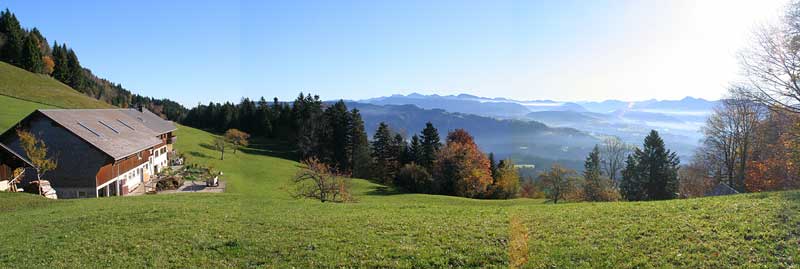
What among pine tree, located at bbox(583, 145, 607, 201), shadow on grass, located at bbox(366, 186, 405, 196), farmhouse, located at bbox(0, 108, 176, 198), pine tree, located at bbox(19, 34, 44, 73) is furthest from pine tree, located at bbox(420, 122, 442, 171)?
pine tree, located at bbox(19, 34, 44, 73)

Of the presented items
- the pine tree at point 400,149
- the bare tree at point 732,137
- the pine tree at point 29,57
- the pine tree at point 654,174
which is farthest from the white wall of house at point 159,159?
the bare tree at point 732,137

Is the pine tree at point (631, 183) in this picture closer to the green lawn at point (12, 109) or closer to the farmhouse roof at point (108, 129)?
the farmhouse roof at point (108, 129)

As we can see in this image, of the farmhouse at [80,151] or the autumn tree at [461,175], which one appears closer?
the farmhouse at [80,151]

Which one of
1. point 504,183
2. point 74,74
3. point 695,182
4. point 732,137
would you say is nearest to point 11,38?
point 74,74

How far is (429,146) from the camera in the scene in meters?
73.3

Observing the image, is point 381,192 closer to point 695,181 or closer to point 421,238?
point 421,238

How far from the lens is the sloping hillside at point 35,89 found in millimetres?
66875

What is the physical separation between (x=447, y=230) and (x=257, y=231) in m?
6.88

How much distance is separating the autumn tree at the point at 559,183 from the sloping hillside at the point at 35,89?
7885 cm

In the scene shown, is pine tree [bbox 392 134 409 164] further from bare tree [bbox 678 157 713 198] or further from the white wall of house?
bare tree [bbox 678 157 713 198]

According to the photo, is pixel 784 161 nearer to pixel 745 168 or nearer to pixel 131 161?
pixel 745 168

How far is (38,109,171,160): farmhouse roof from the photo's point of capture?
115 feet

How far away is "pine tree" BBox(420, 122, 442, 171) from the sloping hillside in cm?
6233

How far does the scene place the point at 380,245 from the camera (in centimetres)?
1177
